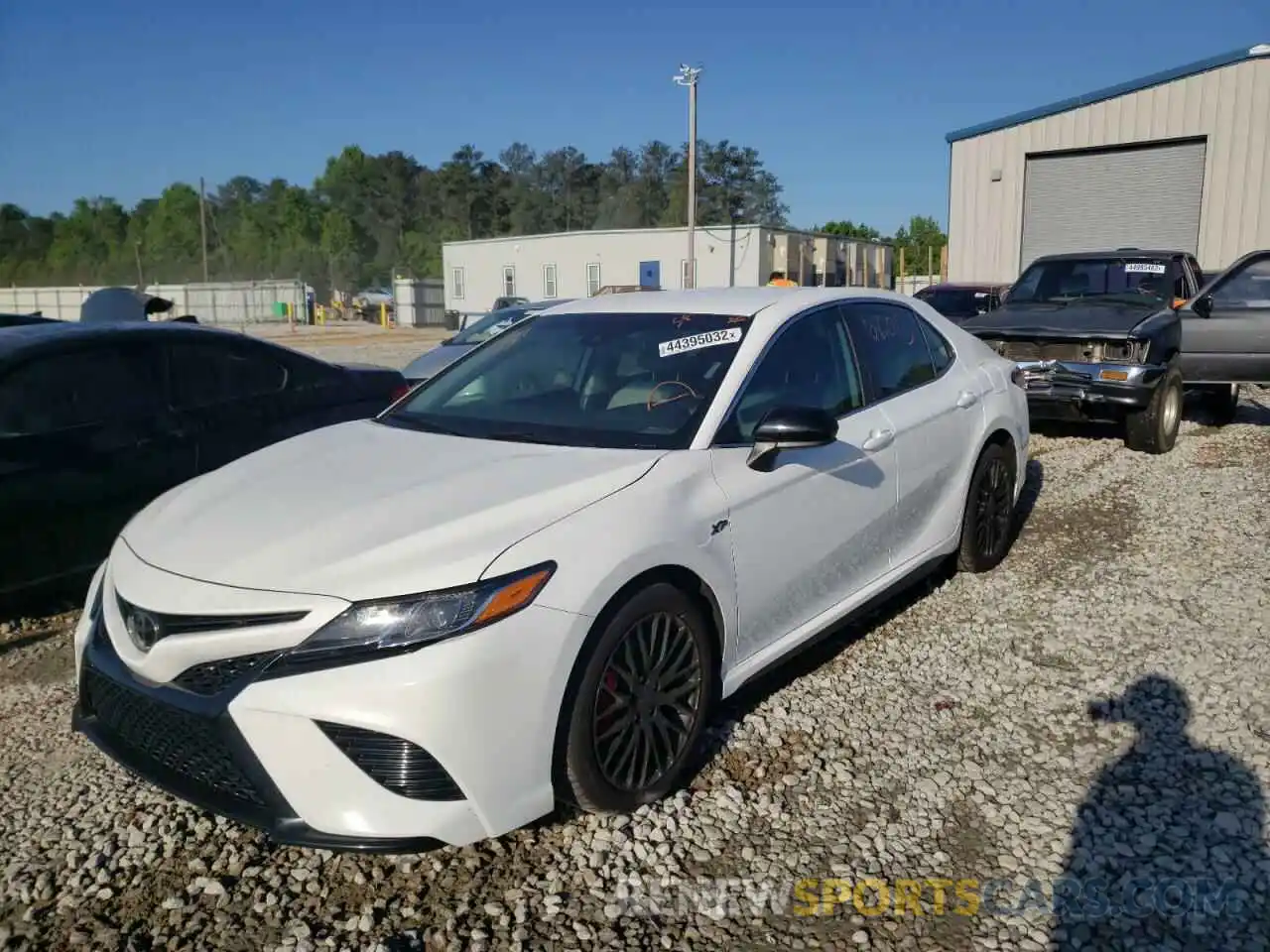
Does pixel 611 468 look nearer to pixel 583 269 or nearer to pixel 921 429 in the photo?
pixel 921 429

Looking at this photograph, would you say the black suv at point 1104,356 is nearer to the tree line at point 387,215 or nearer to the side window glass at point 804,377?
the side window glass at point 804,377

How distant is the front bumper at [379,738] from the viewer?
249cm

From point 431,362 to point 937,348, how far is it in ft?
18.9

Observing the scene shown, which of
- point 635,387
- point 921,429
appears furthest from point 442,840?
point 921,429

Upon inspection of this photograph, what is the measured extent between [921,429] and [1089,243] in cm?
1826

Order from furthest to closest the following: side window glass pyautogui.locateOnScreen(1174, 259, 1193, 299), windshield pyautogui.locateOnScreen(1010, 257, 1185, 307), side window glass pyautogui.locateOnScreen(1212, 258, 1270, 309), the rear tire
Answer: side window glass pyautogui.locateOnScreen(1174, 259, 1193, 299) → windshield pyautogui.locateOnScreen(1010, 257, 1185, 307) → side window glass pyautogui.locateOnScreen(1212, 258, 1270, 309) → the rear tire

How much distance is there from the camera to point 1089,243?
20.4m

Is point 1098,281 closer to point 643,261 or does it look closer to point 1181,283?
point 1181,283

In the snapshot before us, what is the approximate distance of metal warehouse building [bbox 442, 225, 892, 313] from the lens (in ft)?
129

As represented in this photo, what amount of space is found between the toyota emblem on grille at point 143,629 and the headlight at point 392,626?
427 mm

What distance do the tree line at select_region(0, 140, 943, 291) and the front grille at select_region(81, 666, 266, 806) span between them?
7689 cm

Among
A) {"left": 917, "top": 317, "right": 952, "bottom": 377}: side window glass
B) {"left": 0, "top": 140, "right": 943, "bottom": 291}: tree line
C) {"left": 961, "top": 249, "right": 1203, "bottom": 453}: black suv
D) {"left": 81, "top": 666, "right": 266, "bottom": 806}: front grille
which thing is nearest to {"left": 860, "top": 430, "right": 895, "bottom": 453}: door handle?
{"left": 917, "top": 317, "right": 952, "bottom": 377}: side window glass

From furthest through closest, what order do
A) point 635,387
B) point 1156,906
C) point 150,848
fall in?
point 635,387 → point 150,848 → point 1156,906

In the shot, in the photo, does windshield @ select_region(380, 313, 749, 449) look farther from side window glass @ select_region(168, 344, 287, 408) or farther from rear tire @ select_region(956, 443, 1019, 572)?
rear tire @ select_region(956, 443, 1019, 572)
